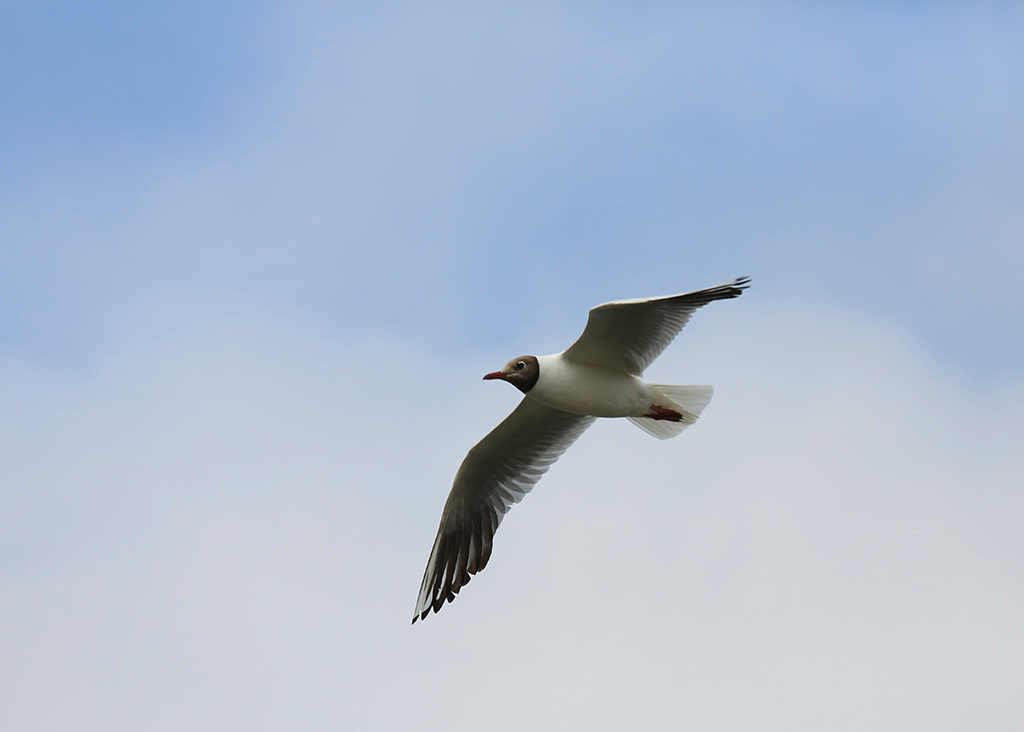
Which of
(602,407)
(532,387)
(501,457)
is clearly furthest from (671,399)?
(501,457)

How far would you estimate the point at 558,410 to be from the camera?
31.1ft

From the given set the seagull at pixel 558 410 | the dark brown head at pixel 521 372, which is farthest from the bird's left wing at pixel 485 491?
the dark brown head at pixel 521 372

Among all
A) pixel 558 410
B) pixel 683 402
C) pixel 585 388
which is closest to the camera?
pixel 585 388

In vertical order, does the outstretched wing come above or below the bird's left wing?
above

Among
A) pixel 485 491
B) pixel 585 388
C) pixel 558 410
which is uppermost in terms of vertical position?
pixel 558 410

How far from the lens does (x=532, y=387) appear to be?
28.2 ft

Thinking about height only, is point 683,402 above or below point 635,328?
below

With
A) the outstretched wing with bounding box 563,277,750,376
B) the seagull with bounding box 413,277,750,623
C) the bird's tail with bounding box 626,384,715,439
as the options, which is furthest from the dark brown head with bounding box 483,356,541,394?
the bird's tail with bounding box 626,384,715,439

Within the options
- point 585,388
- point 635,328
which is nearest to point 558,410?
point 585,388

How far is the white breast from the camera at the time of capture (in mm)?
8570

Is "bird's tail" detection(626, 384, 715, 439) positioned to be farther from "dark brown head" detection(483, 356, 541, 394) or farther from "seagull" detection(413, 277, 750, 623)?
"dark brown head" detection(483, 356, 541, 394)

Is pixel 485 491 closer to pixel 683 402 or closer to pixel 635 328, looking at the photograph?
pixel 683 402

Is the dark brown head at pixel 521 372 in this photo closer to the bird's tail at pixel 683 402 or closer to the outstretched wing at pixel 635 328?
the outstretched wing at pixel 635 328

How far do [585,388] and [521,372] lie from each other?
1.69 feet
